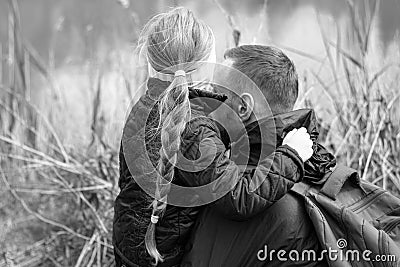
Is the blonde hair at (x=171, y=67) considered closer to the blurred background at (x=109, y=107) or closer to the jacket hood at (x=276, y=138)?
the jacket hood at (x=276, y=138)

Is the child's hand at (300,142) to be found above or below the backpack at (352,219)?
above

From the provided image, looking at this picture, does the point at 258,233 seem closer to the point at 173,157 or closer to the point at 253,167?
the point at 253,167

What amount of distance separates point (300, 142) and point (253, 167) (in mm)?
159

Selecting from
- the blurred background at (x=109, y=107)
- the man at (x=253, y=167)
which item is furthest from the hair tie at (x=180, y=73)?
the blurred background at (x=109, y=107)

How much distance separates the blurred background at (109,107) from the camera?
3.78m

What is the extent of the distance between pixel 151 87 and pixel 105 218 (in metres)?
1.55

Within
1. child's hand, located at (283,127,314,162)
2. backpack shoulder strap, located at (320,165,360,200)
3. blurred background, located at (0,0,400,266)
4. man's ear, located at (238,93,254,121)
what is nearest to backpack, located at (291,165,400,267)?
backpack shoulder strap, located at (320,165,360,200)

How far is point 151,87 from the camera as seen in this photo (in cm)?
240

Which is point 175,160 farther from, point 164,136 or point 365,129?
point 365,129

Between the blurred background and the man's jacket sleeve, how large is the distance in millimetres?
1009

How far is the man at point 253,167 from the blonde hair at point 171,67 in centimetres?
11

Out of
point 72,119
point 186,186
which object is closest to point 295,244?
point 186,186

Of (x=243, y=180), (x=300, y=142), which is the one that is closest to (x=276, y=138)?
(x=300, y=142)

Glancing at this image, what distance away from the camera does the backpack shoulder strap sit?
2.31 meters
